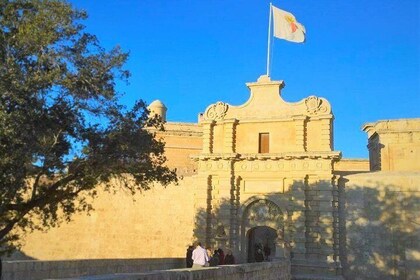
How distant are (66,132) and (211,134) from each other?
39.8ft

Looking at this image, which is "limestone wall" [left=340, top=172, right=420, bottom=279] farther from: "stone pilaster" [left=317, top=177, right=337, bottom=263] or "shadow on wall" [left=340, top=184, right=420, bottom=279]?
"stone pilaster" [left=317, top=177, right=337, bottom=263]

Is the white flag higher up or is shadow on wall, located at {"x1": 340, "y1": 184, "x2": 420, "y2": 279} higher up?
the white flag

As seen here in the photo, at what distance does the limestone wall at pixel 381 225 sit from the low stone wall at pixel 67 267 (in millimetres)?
8698

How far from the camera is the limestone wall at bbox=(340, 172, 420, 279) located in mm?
19375

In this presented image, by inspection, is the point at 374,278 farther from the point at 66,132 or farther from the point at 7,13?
the point at 7,13

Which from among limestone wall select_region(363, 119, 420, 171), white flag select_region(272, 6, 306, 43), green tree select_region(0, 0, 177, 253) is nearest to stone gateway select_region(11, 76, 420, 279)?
white flag select_region(272, 6, 306, 43)

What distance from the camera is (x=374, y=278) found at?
19.7 meters

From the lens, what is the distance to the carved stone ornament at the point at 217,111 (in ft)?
73.9

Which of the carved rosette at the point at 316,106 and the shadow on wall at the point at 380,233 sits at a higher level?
the carved rosette at the point at 316,106

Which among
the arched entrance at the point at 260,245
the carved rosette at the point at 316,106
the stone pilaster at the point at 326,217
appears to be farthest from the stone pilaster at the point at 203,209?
the carved rosette at the point at 316,106

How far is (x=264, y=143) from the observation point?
2191cm

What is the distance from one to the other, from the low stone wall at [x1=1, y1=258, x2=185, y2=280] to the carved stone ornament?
8.30 metres

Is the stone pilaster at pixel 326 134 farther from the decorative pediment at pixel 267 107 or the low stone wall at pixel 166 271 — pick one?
the low stone wall at pixel 166 271

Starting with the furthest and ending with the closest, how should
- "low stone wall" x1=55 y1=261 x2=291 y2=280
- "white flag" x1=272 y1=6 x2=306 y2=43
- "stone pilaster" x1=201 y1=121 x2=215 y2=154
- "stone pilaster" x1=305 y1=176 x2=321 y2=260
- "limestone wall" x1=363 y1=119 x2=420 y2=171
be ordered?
"limestone wall" x1=363 y1=119 x2=420 y2=171, "white flag" x1=272 y1=6 x2=306 y2=43, "stone pilaster" x1=201 y1=121 x2=215 y2=154, "stone pilaster" x1=305 y1=176 x2=321 y2=260, "low stone wall" x1=55 y1=261 x2=291 y2=280
